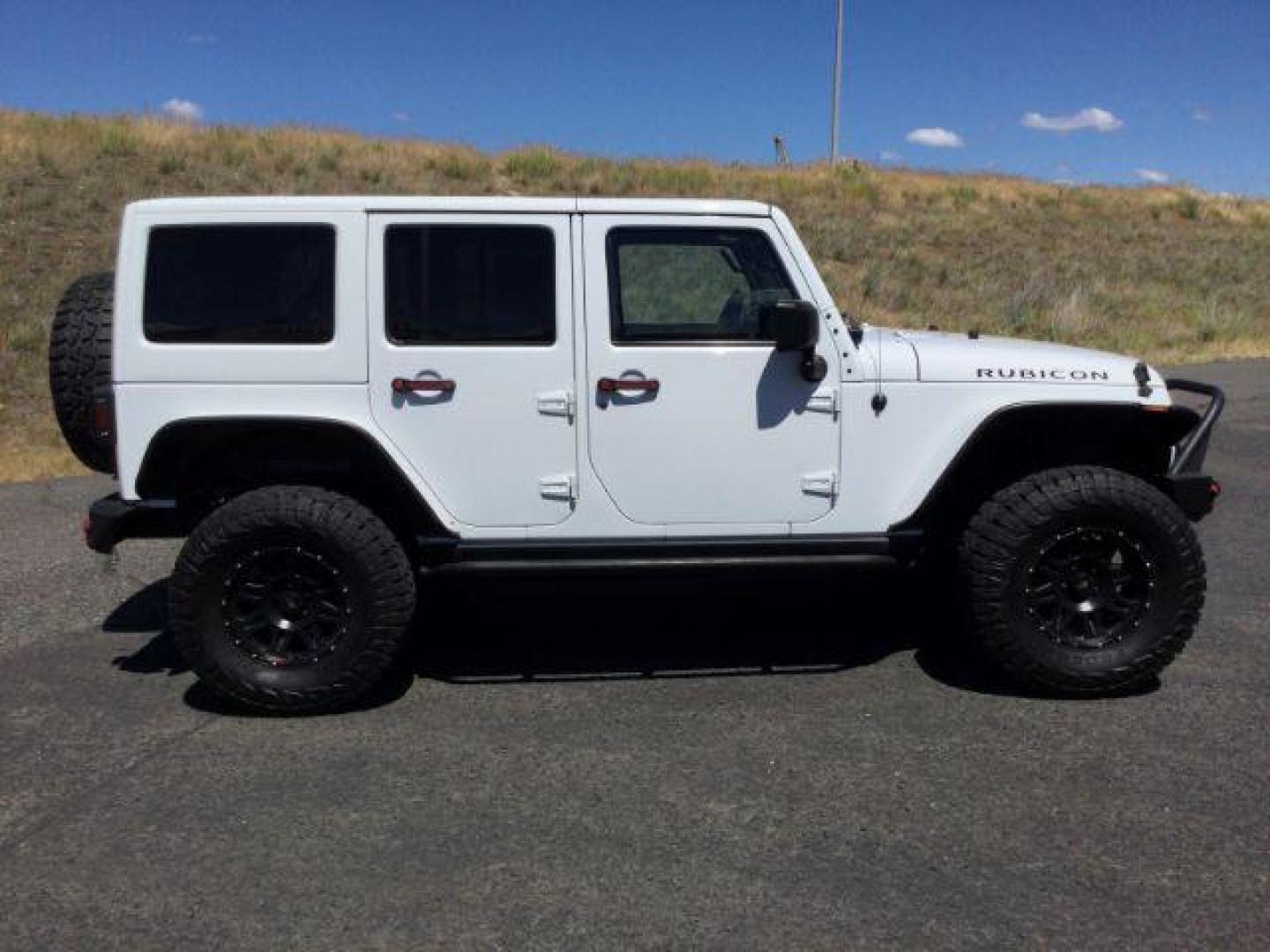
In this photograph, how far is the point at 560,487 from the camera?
A: 14.0 ft

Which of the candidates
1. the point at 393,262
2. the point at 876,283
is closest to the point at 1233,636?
the point at 393,262

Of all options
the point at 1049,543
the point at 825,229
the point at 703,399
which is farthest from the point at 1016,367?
the point at 825,229

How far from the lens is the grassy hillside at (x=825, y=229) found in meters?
17.0

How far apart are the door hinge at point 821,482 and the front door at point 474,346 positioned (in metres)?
0.91

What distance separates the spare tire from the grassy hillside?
21.0ft

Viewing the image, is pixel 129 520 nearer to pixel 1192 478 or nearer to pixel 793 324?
pixel 793 324

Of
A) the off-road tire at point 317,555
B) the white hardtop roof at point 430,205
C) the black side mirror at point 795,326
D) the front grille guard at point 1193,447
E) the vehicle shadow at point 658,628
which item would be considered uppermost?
the white hardtop roof at point 430,205

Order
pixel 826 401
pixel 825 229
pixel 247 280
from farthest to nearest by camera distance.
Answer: pixel 825 229 → pixel 826 401 → pixel 247 280

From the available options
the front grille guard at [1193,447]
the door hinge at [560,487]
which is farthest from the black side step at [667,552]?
the front grille guard at [1193,447]

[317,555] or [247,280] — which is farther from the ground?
[247,280]

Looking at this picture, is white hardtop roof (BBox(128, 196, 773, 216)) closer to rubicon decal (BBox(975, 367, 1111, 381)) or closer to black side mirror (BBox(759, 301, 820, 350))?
black side mirror (BBox(759, 301, 820, 350))

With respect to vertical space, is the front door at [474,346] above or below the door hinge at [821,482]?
above

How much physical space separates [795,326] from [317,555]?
6.48ft

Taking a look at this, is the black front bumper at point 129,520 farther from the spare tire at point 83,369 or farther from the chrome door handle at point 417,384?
the chrome door handle at point 417,384
